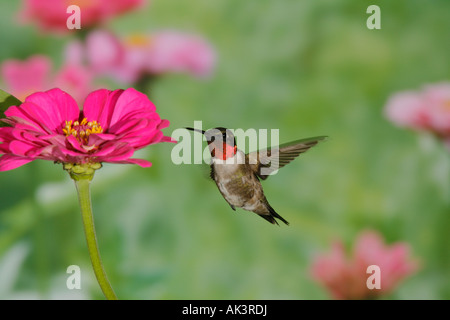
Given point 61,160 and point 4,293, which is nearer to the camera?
point 61,160

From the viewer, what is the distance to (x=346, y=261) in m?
0.77

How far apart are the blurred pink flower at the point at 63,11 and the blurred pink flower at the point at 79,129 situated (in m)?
0.40

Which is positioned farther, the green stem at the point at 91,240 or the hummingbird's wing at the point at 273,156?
the hummingbird's wing at the point at 273,156

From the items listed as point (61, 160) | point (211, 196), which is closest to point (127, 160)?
point (61, 160)

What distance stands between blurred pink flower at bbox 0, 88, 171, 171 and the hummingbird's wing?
12 cm

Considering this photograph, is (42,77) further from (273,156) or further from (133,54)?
(273,156)

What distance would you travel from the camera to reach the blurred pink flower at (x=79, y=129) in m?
0.28

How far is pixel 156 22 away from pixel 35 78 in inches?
7.1

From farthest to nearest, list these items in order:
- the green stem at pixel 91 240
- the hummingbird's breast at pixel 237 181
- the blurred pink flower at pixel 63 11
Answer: the blurred pink flower at pixel 63 11 → the hummingbird's breast at pixel 237 181 → the green stem at pixel 91 240

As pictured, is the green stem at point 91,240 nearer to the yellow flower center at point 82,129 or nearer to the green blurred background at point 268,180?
the yellow flower center at point 82,129

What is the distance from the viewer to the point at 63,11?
0.68 metres

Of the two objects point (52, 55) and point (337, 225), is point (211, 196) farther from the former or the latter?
point (52, 55)

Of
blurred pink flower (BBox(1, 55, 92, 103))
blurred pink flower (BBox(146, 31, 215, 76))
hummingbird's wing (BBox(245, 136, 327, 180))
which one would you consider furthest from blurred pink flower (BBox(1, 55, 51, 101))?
hummingbird's wing (BBox(245, 136, 327, 180))

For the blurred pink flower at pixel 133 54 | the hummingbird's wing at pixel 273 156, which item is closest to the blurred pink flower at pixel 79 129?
the hummingbird's wing at pixel 273 156
